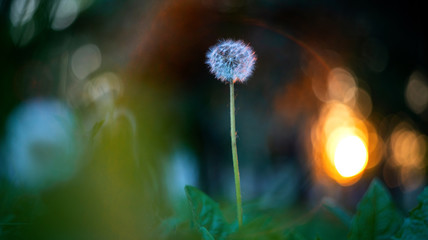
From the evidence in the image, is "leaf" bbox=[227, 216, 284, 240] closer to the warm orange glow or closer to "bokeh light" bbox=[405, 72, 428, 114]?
the warm orange glow

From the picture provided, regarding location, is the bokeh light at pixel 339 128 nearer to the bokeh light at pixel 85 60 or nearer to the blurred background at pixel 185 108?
the blurred background at pixel 185 108

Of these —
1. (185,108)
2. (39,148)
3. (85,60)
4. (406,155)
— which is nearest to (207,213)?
(39,148)

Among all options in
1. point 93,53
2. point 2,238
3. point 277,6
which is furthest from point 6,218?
point 277,6

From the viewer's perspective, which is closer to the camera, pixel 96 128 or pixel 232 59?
pixel 96 128

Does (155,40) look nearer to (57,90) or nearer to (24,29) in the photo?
(57,90)

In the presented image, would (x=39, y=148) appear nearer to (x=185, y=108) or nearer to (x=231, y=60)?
(x=231, y=60)

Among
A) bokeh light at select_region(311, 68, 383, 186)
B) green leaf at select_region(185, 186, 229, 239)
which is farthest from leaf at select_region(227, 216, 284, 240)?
bokeh light at select_region(311, 68, 383, 186)
